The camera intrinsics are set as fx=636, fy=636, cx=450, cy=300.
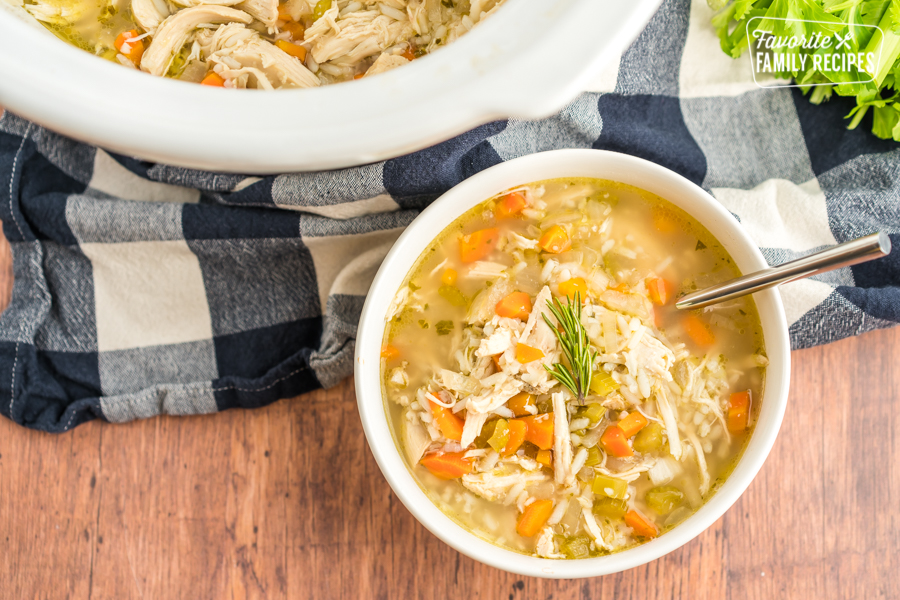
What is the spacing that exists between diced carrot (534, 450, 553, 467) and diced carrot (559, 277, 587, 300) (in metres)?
0.30

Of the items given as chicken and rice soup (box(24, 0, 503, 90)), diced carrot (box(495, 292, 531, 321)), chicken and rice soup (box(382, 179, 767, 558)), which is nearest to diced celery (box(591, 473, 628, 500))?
chicken and rice soup (box(382, 179, 767, 558))

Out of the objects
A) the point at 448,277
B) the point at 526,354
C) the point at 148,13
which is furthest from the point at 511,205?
the point at 148,13

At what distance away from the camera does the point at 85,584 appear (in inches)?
57.6

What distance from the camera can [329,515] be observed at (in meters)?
1.45

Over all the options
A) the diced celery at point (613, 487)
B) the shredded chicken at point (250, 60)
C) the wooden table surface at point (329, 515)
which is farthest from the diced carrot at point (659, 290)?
the shredded chicken at point (250, 60)

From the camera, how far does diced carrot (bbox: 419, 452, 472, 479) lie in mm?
1222

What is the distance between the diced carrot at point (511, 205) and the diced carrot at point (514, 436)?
0.41 meters

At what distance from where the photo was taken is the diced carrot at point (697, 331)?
1256 millimetres

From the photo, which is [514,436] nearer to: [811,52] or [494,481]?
[494,481]

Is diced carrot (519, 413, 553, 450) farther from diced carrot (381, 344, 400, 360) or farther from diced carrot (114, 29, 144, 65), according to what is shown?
diced carrot (114, 29, 144, 65)

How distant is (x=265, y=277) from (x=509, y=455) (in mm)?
696

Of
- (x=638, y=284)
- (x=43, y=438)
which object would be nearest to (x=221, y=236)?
(x=43, y=438)

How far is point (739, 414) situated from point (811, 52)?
0.84 meters

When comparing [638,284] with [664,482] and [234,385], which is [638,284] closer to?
[664,482]
